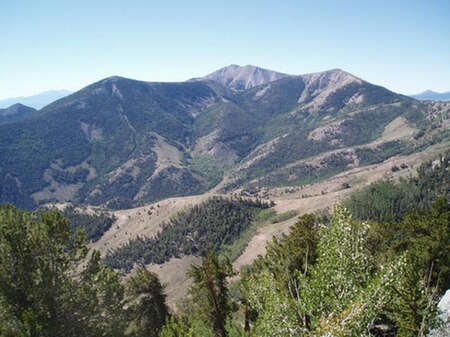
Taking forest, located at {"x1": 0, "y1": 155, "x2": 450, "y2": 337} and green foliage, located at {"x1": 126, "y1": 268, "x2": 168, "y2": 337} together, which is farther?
green foliage, located at {"x1": 126, "y1": 268, "x2": 168, "y2": 337}

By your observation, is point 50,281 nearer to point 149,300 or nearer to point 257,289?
point 257,289

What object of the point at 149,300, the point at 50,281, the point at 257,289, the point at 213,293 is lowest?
the point at 149,300

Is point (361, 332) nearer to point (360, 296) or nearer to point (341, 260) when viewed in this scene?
point (360, 296)

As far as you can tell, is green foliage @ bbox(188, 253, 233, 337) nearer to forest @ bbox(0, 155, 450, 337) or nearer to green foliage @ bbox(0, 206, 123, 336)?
forest @ bbox(0, 155, 450, 337)

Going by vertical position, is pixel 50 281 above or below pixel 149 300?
above

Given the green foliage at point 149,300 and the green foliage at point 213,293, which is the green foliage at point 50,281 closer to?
the green foliage at point 213,293

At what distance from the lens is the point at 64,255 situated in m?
35.7

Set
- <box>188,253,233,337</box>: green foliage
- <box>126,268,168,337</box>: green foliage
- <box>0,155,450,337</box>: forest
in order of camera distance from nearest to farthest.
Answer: <box>0,155,450,337</box>: forest → <box>188,253,233,337</box>: green foliage → <box>126,268,168,337</box>: green foliage

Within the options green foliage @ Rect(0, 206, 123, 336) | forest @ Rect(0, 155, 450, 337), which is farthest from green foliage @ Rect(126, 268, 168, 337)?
green foliage @ Rect(0, 206, 123, 336)

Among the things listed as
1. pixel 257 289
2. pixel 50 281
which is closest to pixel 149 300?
pixel 50 281

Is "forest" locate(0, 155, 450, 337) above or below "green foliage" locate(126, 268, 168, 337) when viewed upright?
above

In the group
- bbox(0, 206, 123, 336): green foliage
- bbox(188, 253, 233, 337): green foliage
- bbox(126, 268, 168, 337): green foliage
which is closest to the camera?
bbox(0, 206, 123, 336): green foliage

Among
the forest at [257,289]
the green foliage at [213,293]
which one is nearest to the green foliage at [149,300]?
the forest at [257,289]

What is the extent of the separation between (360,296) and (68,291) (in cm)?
2672
